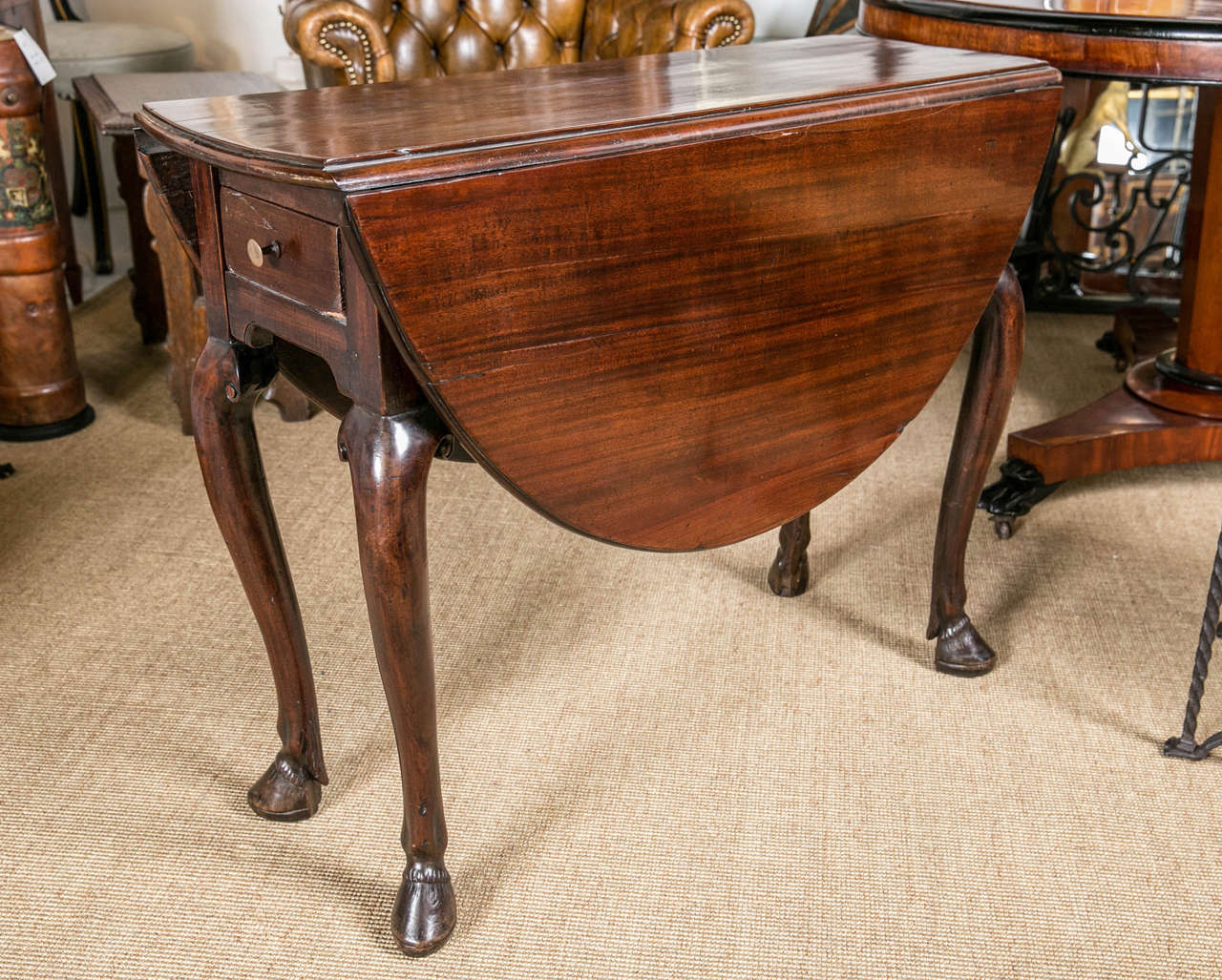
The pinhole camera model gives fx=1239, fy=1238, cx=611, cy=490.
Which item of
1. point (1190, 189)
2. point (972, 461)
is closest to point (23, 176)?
point (972, 461)

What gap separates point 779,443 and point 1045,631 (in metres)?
0.73

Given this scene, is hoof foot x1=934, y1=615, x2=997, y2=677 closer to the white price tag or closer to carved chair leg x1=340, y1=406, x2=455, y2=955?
carved chair leg x1=340, y1=406, x2=455, y2=955

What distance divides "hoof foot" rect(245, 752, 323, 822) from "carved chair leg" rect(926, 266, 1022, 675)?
0.88m

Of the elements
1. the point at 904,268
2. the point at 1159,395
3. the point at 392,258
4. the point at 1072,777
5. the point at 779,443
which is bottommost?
the point at 1072,777

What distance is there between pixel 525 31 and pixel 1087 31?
181cm

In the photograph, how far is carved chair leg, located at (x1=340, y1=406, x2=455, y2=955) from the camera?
3.58 ft

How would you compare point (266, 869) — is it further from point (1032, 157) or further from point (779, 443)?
point (1032, 157)

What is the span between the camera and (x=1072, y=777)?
1548 millimetres

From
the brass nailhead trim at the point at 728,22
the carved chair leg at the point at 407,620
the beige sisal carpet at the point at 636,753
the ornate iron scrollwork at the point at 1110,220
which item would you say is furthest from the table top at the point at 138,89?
the ornate iron scrollwork at the point at 1110,220

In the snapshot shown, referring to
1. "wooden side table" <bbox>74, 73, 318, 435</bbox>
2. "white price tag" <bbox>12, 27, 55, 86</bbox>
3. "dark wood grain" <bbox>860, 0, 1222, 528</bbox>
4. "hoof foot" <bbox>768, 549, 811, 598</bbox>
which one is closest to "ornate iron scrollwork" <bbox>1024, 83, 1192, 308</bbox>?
"dark wood grain" <bbox>860, 0, 1222, 528</bbox>

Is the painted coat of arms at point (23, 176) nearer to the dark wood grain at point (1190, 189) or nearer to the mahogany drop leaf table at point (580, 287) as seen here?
the mahogany drop leaf table at point (580, 287)

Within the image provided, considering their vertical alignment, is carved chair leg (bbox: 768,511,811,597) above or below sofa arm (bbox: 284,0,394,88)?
below

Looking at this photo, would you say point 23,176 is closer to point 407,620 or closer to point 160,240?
point 160,240

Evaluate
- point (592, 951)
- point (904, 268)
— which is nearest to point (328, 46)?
point (904, 268)
